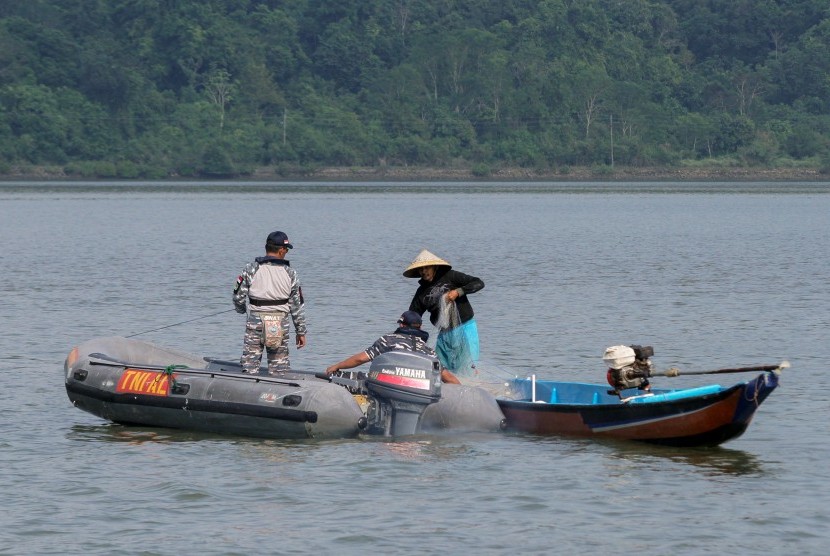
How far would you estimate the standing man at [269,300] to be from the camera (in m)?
14.6

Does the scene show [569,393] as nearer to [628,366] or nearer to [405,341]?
[628,366]

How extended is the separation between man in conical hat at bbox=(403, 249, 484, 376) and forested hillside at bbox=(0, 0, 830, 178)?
111 m

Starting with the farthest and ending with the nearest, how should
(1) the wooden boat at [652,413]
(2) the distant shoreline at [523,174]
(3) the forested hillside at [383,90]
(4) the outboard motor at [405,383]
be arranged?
(2) the distant shoreline at [523,174] < (3) the forested hillside at [383,90] < (4) the outboard motor at [405,383] < (1) the wooden boat at [652,413]

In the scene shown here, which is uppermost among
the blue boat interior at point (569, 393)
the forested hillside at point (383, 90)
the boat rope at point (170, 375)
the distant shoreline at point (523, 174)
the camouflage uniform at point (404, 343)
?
the forested hillside at point (383, 90)

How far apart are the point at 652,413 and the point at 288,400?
11.0ft

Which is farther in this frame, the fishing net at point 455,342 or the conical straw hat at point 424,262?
the fishing net at point 455,342

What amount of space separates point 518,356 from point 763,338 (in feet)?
13.9

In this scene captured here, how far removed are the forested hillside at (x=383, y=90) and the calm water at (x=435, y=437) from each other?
76876 mm

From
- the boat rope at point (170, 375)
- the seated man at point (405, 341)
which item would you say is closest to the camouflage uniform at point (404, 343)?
the seated man at point (405, 341)

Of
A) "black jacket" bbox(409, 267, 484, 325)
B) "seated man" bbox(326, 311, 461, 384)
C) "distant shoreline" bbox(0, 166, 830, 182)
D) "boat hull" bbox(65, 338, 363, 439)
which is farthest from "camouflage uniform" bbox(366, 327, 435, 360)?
"distant shoreline" bbox(0, 166, 830, 182)

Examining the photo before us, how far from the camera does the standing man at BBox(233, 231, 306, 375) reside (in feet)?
47.9

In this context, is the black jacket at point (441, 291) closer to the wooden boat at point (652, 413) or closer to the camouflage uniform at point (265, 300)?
the wooden boat at point (652, 413)

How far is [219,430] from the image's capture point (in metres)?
14.8

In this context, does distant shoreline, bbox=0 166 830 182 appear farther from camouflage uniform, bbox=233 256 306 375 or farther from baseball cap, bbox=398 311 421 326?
baseball cap, bbox=398 311 421 326
